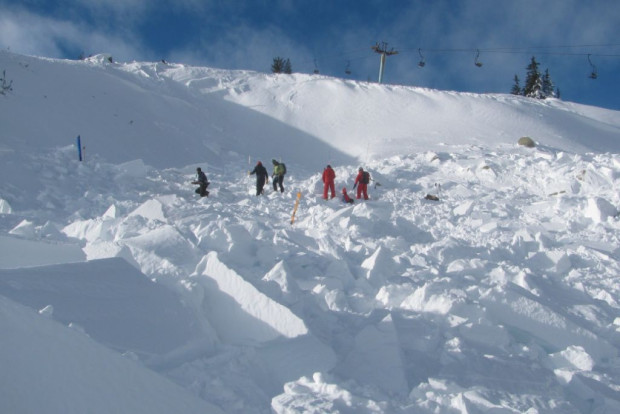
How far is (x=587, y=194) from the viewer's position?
13633mm

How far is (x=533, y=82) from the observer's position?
5688cm

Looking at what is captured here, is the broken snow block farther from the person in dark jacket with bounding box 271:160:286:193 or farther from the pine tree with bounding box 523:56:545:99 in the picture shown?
the pine tree with bounding box 523:56:545:99

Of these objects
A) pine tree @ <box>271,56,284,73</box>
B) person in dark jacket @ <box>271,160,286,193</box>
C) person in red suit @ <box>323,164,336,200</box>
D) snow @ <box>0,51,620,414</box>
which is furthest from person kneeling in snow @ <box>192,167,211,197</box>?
pine tree @ <box>271,56,284,73</box>

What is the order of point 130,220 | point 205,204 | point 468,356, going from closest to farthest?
1. point 468,356
2. point 130,220
3. point 205,204

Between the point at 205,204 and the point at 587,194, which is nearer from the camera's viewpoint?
the point at 205,204

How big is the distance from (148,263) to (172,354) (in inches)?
82.4

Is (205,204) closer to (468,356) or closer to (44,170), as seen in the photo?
(44,170)

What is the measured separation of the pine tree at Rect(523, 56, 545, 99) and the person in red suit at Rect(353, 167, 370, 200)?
49989 millimetres

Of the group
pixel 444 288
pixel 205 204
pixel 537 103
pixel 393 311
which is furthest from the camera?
pixel 537 103

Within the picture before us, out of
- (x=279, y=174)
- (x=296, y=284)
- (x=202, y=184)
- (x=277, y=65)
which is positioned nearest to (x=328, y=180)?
(x=279, y=174)

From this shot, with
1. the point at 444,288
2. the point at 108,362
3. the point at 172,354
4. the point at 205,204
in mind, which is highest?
the point at 108,362

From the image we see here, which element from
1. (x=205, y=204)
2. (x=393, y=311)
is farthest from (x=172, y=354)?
(x=205, y=204)

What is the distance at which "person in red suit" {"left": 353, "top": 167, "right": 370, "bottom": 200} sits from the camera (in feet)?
46.0

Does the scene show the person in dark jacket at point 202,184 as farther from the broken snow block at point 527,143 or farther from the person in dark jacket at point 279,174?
the broken snow block at point 527,143
